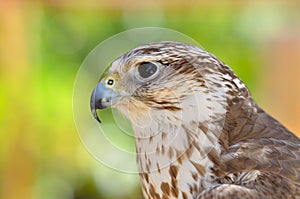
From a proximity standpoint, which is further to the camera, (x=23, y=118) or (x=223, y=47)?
(x=223, y=47)

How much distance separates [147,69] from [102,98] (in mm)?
237

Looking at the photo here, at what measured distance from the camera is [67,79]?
842 centimetres

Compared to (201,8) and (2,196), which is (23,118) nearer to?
(2,196)

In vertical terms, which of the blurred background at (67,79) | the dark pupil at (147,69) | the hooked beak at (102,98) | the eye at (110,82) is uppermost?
the dark pupil at (147,69)

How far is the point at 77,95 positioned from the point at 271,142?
158 cm

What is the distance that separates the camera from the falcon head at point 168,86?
379cm

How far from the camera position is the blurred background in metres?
6.84

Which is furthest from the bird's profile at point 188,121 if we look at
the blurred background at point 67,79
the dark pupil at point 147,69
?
the blurred background at point 67,79

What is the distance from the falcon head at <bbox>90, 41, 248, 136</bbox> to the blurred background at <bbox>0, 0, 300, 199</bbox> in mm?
2584

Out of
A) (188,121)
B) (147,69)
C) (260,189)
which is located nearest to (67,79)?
(147,69)

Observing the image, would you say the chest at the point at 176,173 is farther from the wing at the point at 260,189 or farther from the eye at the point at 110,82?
the eye at the point at 110,82

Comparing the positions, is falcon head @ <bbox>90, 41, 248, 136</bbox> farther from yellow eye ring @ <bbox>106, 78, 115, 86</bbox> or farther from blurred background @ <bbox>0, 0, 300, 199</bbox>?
blurred background @ <bbox>0, 0, 300, 199</bbox>

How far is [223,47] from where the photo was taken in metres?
9.32

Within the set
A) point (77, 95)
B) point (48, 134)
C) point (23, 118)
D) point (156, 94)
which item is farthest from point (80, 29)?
point (156, 94)
